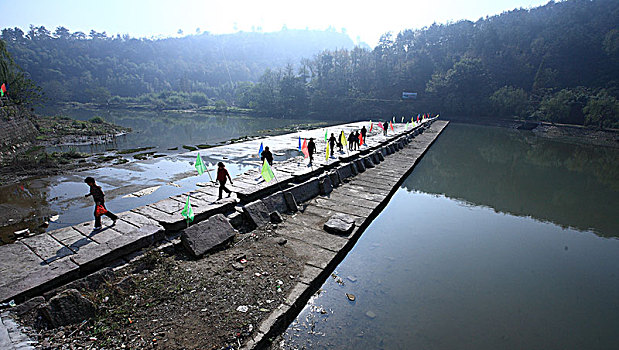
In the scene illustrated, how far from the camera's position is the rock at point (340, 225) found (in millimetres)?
6887

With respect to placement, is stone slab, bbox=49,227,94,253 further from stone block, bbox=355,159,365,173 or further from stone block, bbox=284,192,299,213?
stone block, bbox=355,159,365,173

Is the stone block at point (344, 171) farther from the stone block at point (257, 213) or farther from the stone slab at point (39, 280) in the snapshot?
the stone slab at point (39, 280)

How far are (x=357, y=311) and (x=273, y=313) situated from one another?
4.64 feet

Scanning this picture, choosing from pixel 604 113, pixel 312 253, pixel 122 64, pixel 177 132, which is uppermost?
pixel 122 64

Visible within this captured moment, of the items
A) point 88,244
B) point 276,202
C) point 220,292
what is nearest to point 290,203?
point 276,202

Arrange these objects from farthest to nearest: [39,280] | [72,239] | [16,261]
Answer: [72,239] → [16,261] → [39,280]

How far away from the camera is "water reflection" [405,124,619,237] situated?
9883mm

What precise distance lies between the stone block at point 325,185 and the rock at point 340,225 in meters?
1.98

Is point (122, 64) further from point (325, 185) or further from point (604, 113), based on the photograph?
point (604, 113)

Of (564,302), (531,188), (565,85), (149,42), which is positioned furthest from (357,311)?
(149,42)

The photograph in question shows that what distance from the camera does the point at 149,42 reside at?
456 ft

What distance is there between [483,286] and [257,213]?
15.9 ft

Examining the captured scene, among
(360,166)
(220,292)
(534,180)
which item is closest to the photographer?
(220,292)

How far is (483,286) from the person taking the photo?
18.1ft
